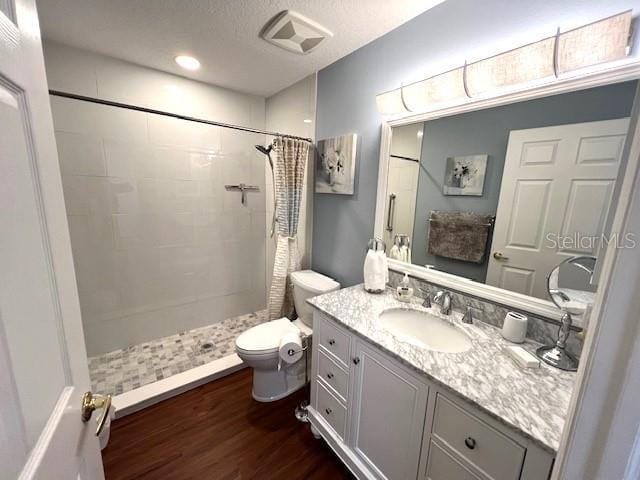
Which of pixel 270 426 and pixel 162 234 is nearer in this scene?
pixel 270 426

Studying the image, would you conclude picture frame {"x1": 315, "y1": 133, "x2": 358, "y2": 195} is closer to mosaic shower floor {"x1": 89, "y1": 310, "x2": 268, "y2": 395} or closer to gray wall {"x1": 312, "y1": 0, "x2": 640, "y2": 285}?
gray wall {"x1": 312, "y1": 0, "x2": 640, "y2": 285}

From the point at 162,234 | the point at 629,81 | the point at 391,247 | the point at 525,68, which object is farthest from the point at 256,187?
the point at 629,81

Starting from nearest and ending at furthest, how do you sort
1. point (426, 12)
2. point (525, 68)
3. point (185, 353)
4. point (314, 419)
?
point (525, 68), point (426, 12), point (314, 419), point (185, 353)

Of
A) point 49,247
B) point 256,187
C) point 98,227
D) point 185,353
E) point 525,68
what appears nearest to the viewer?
point 49,247

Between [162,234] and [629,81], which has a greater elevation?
[629,81]

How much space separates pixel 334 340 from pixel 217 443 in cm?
96

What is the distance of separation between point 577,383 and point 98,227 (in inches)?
105

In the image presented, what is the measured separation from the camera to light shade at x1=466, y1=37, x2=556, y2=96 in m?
0.99

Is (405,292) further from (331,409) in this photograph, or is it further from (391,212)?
(331,409)

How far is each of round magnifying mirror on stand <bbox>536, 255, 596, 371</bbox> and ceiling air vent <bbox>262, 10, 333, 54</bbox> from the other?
167cm

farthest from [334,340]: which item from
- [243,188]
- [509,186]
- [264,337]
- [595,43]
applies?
[243,188]

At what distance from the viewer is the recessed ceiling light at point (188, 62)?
6.14 ft

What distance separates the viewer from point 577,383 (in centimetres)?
43

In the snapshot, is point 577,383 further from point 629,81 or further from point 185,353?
point 185,353
